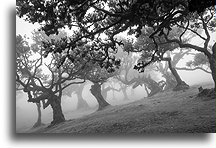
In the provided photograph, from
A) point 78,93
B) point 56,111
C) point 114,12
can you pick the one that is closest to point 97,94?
point 56,111

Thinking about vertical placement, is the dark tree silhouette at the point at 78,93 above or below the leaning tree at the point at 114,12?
below

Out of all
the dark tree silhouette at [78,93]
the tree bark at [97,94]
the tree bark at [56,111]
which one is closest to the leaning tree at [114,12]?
the tree bark at [56,111]

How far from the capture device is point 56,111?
64.5 feet

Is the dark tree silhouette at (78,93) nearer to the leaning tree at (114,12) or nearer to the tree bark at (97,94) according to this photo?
the tree bark at (97,94)

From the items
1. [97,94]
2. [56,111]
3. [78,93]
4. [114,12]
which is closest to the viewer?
[114,12]

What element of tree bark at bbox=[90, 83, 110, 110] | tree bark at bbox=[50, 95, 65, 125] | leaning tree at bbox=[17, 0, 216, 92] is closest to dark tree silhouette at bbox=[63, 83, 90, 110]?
tree bark at bbox=[90, 83, 110, 110]

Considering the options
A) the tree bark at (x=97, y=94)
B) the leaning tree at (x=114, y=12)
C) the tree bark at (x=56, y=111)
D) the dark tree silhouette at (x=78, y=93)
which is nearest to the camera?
the leaning tree at (x=114, y=12)

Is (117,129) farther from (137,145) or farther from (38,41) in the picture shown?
(38,41)

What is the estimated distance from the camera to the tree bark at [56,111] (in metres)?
19.2

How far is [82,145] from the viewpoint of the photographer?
938 centimetres

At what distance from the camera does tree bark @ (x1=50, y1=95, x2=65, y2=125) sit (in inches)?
755

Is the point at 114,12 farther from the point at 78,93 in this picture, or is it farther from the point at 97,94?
the point at 78,93

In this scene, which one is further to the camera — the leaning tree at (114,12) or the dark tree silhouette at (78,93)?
the dark tree silhouette at (78,93)

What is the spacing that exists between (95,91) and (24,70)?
9.50 meters
